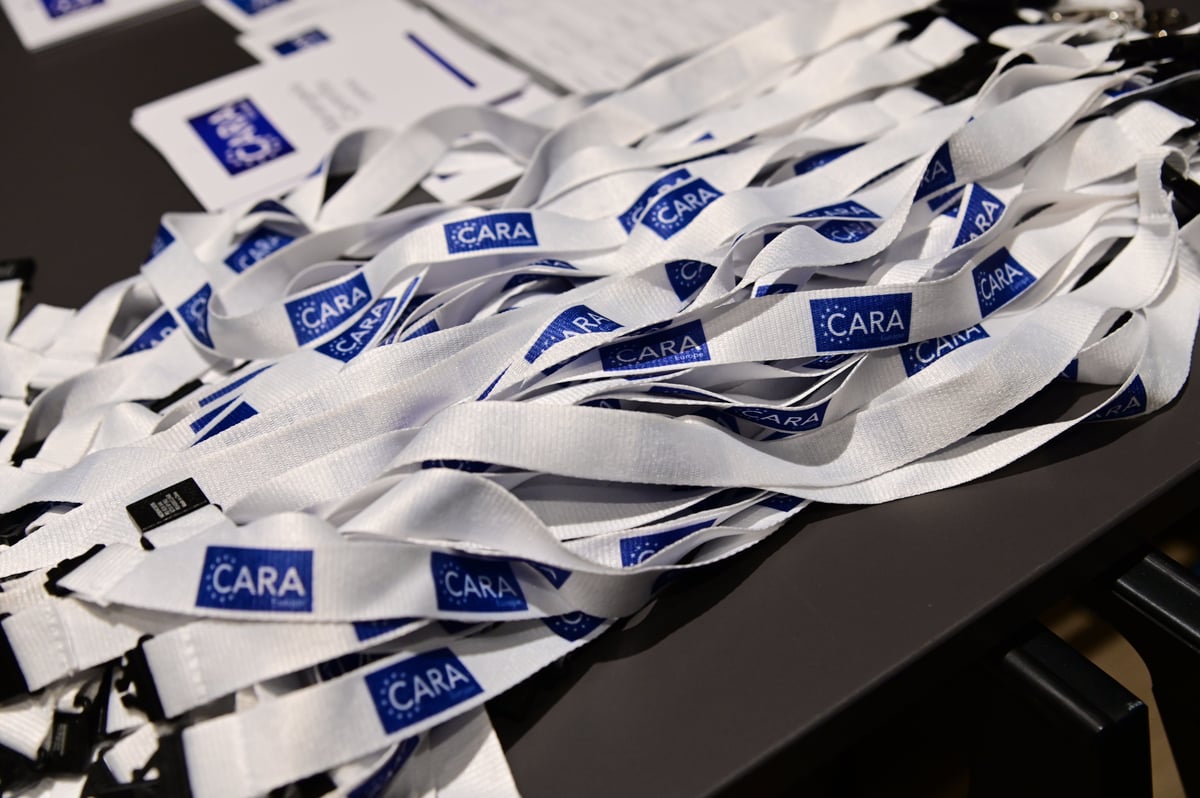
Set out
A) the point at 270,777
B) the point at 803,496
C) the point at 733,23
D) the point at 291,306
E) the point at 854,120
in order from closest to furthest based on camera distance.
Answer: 1. the point at 270,777
2. the point at 803,496
3. the point at 291,306
4. the point at 854,120
5. the point at 733,23

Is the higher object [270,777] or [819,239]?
[819,239]

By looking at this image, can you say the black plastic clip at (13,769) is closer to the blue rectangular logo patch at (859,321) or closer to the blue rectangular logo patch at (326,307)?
the blue rectangular logo patch at (326,307)

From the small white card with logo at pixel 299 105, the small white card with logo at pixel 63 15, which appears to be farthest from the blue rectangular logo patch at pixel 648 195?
the small white card with logo at pixel 63 15

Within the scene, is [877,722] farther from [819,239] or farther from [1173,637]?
[819,239]

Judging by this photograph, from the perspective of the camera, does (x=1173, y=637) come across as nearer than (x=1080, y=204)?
Yes

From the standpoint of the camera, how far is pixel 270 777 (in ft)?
1.50

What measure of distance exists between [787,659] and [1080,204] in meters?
0.41

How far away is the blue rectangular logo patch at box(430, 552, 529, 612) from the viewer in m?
0.50

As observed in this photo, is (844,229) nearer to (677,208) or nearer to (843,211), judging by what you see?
(843,211)

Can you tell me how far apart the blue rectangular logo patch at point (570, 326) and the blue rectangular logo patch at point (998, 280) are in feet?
0.77

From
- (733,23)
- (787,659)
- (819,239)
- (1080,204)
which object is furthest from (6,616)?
(733,23)

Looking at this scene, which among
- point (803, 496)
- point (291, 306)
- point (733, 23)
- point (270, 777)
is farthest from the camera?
point (733, 23)

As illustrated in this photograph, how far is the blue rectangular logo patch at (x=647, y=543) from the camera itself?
1.76 ft

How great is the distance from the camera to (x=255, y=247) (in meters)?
0.81
